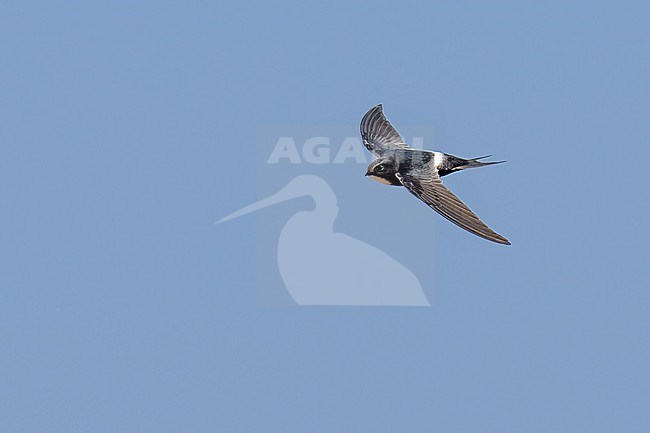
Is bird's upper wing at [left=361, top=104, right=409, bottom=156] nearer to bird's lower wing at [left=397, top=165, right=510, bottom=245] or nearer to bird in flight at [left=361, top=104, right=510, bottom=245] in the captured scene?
bird in flight at [left=361, top=104, right=510, bottom=245]

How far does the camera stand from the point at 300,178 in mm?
42844

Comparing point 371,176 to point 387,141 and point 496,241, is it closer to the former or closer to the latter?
point 387,141

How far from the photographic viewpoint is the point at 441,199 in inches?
947

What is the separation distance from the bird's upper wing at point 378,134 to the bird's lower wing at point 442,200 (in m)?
2.66

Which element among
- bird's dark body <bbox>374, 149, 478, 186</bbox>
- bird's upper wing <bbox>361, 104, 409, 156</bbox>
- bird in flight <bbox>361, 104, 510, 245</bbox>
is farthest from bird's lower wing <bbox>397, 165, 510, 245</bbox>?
bird's upper wing <bbox>361, 104, 409, 156</bbox>

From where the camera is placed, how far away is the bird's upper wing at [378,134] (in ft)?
94.3

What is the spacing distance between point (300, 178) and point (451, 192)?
18801 millimetres

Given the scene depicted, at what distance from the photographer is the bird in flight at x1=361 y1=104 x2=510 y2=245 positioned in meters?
23.2

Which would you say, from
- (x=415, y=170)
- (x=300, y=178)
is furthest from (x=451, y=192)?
(x=300, y=178)

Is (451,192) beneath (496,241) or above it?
above

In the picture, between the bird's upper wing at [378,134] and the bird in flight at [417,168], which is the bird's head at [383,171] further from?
the bird's upper wing at [378,134]

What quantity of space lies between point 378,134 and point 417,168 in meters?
3.64

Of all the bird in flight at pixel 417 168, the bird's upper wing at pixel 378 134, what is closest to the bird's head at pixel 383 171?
the bird in flight at pixel 417 168

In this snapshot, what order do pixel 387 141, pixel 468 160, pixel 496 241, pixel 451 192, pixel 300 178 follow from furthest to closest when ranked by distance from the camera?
pixel 300 178 < pixel 387 141 < pixel 468 160 < pixel 451 192 < pixel 496 241
